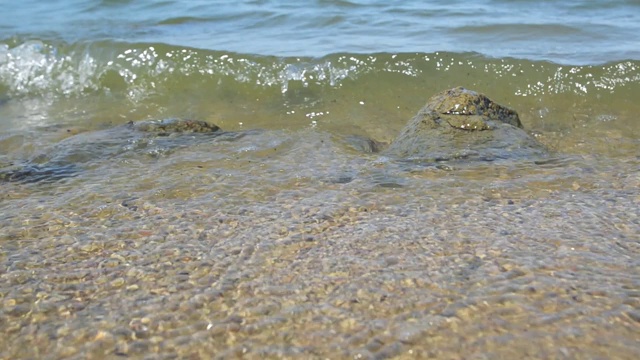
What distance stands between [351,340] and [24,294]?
1.54 m

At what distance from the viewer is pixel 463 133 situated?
544 cm

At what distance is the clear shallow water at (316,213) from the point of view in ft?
9.41

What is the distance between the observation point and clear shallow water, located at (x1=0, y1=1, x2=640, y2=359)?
2867 mm

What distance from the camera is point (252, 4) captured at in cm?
1249

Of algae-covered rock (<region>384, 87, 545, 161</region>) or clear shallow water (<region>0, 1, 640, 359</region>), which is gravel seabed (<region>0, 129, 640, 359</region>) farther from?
algae-covered rock (<region>384, 87, 545, 161</region>)

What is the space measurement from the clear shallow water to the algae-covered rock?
256 mm

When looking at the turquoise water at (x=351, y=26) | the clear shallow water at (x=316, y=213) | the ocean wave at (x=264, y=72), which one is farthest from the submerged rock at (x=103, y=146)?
Answer: the turquoise water at (x=351, y=26)

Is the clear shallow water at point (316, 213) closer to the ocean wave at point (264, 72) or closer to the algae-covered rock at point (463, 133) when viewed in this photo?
the ocean wave at point (264, 72)

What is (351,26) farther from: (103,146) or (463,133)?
(103,146)

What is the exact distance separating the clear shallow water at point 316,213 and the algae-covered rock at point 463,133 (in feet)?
0.84

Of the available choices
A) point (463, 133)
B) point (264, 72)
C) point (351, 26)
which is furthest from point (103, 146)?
point (351, 26)

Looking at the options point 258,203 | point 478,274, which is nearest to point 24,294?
point 258,203

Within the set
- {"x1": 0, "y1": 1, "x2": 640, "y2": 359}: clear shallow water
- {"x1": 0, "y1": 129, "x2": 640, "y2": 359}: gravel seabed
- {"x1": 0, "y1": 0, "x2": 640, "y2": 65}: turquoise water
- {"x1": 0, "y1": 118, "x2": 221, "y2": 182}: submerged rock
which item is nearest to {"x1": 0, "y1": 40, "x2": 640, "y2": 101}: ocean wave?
{"x1": 0, "y1": 1, "x2": 640, "y2": 359}: clear shallow water

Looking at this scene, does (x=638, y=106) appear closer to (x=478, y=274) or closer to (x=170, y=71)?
(x=478, y=274)
